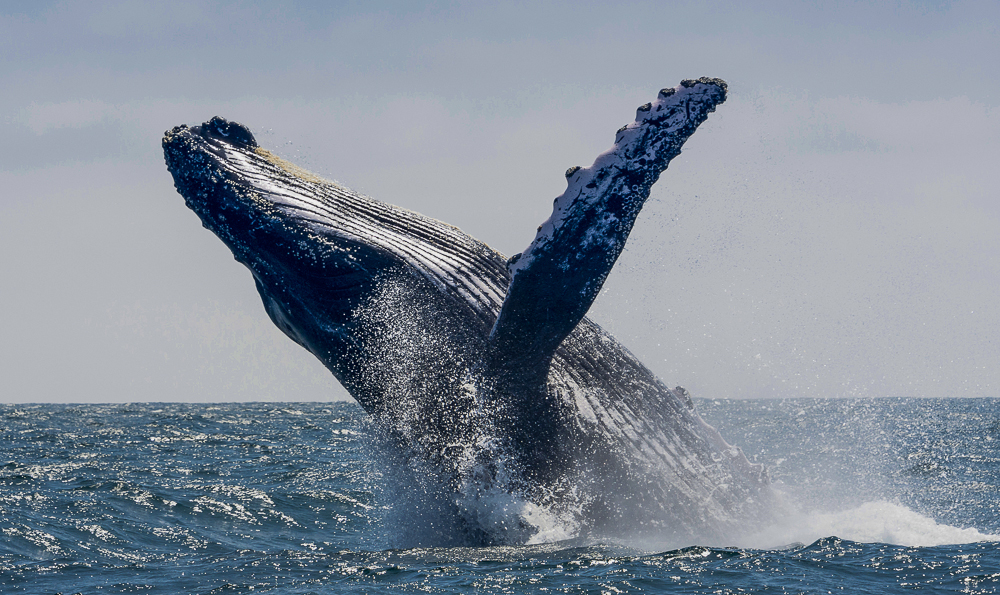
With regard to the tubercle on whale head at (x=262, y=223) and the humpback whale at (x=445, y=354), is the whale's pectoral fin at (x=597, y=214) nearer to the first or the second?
the humpback whale at (x=445, y=354)

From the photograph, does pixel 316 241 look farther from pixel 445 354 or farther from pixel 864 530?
pixel 864 530

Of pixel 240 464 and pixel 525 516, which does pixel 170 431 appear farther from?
pixel 525 516

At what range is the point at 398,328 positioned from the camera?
620cm

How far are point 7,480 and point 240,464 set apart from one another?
403 cm

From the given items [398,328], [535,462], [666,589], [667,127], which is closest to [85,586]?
[398,328]

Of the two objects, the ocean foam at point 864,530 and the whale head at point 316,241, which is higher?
the whale head at point 316,241

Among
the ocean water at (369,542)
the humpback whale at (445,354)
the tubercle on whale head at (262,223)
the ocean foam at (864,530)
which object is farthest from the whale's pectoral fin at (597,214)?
the ocean foam at (864,530)

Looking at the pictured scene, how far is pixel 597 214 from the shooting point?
518cm

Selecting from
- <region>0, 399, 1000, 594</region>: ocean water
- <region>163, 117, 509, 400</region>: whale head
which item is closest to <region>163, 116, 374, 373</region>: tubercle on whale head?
<region>163, 117, 509, 400</region>: whale head

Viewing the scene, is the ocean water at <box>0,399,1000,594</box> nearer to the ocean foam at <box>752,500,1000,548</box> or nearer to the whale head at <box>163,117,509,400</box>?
the ocean foam at <box>752,500,1000,548</box>

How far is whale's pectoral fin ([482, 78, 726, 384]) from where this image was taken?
5.10 m

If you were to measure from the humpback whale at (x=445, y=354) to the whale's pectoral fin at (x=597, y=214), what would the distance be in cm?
23

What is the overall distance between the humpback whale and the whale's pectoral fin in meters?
0.23

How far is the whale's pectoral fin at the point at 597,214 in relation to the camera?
5.10m
